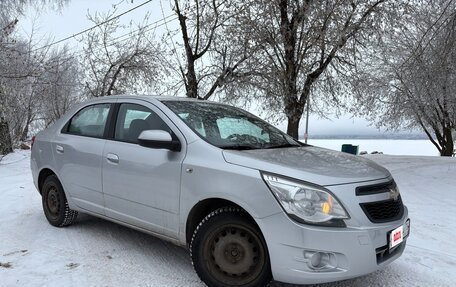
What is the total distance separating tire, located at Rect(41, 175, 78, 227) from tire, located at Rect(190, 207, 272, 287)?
2320 millimetres

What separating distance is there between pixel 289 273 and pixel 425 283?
59.8 inches

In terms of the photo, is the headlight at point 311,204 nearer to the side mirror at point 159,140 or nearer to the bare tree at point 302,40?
the side mirror at point 159,140

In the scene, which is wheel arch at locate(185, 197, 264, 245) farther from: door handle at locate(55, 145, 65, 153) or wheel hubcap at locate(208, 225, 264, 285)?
door handle at locate(55, 145, 65, 153)

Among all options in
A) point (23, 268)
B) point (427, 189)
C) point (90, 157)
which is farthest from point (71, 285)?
point (427, 189)

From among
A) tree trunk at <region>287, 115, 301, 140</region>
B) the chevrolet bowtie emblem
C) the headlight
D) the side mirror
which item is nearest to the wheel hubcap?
the headlight

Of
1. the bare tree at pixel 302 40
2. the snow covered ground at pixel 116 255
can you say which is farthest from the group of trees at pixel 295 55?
the snow covered ground at pixel 116 255

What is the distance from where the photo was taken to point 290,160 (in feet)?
10.7

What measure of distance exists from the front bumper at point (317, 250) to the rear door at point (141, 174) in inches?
40.0

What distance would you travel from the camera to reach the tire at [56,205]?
4910mm

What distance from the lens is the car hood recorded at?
296cm

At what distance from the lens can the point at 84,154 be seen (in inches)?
175

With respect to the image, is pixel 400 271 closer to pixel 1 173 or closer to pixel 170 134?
pixel 170 134

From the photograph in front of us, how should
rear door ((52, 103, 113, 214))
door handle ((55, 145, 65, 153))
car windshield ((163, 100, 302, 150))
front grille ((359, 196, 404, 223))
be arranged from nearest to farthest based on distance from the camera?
front grille ((359, 196, 404, 223)), car windshield ((163, 100, 302, 150)), rear door ((52, 103, 113, 214)), door handle ((55, 145, 65, 153))

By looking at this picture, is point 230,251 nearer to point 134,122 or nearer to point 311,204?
point 311,204
